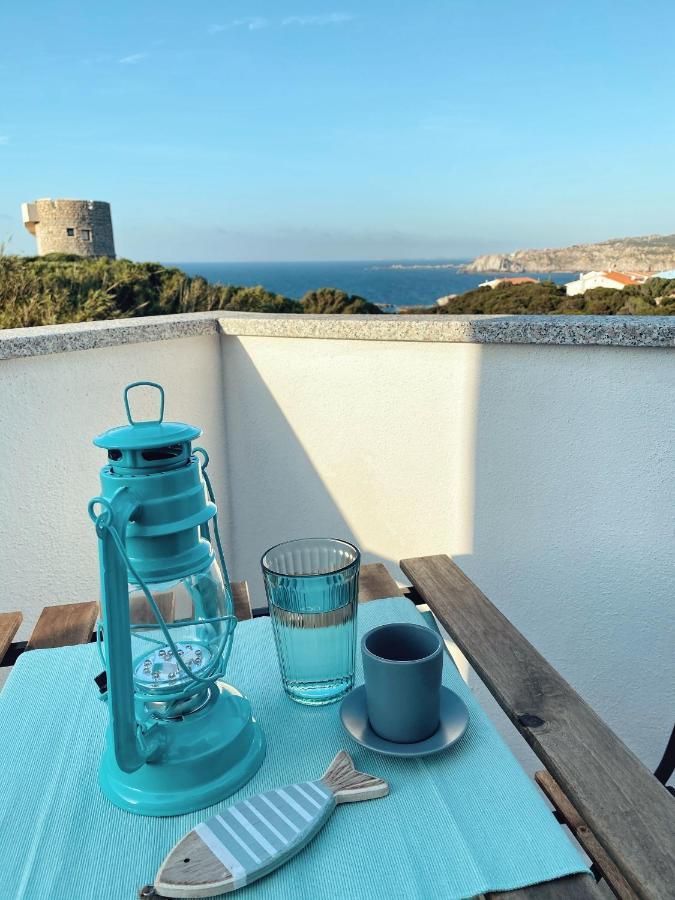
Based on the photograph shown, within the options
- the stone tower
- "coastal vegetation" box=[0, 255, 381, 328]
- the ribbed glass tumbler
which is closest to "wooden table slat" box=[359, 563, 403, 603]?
the ribbed glass tumbler

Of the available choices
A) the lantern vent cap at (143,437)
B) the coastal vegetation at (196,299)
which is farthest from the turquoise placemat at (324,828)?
the coastal vegetation at (196,299)

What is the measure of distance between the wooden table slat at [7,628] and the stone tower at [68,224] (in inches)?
822

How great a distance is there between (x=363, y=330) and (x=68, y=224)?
839 inches

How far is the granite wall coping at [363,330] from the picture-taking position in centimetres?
146

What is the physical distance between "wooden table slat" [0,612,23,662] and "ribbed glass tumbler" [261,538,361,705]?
1.56ft

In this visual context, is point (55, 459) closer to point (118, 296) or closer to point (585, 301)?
point (585, 301)

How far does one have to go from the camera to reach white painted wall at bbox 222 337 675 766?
4.96 ft

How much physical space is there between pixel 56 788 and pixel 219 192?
34.3 metres

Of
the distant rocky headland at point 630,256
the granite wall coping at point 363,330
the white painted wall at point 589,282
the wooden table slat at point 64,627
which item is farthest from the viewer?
the white painted wall at point 589,282

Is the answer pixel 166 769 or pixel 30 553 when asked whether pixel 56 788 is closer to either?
pixel 166 769

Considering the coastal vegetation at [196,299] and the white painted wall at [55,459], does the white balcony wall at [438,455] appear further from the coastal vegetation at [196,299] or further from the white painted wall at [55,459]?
the coastal vegetation at [196,299]

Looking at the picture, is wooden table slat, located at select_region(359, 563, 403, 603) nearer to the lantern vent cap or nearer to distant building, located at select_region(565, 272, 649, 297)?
the lantern vent cap

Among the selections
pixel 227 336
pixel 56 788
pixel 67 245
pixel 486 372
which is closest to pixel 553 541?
pixel 486 372

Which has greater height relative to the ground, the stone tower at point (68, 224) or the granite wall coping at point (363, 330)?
the stone tower at point (68, 224)
